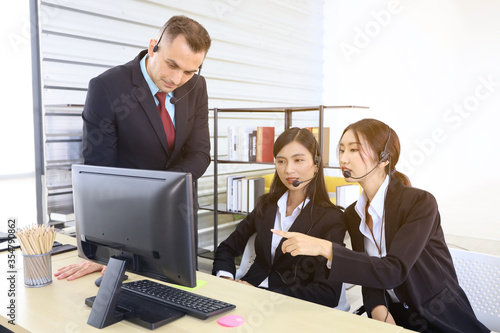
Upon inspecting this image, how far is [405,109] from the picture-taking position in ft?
17.2

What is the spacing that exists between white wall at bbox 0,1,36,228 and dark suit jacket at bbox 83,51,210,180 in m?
1.35

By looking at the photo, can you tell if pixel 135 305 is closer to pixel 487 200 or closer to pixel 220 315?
pixel 220 315

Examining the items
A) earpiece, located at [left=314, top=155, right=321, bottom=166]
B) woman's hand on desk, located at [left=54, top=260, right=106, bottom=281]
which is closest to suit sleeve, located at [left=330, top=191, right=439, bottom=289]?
earpiece, located at [left=314, top=155, right=321, bottom=166]

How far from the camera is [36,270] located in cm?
147

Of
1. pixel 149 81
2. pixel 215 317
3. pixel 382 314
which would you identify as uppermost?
pixel 149 81

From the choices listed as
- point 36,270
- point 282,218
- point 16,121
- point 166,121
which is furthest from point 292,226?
point 16,121

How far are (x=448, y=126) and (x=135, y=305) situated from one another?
4592 mm

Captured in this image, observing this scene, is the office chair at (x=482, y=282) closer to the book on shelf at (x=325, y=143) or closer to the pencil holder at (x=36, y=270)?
the pencil holder at (x=36, y=270)

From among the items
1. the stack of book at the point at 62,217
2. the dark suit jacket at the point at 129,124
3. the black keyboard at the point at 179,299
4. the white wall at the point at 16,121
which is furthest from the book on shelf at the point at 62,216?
the black keyboard at the point at 179,299

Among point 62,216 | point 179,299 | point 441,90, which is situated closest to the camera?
point 179,299

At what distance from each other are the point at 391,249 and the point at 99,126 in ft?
4.25

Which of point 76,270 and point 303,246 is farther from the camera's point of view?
point 76,270

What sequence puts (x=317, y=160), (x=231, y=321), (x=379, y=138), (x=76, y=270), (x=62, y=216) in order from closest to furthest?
(x=231, y=321)
(x=76, y=270)
(x=379, y=138)
(x=317, y=160)
(x=62, y=216)

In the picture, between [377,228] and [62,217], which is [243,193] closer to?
[62,217]
